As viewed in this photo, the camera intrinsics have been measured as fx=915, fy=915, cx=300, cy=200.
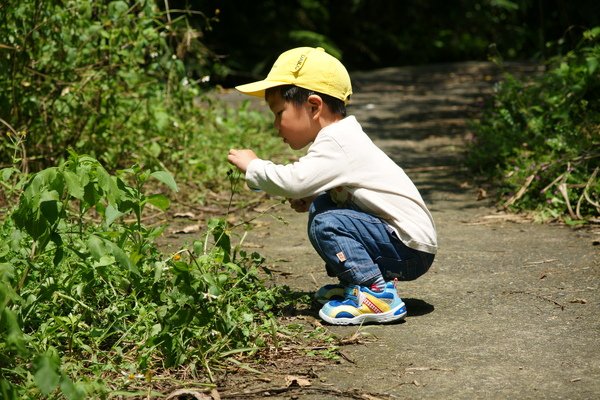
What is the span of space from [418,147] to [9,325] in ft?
18.3

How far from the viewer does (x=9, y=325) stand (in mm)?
2150

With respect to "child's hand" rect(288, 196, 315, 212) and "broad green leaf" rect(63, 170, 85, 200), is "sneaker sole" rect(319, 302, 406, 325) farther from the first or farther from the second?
"broad green leaf" rect(63, 170, 85, 200)

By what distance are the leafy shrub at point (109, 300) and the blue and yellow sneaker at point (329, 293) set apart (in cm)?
33

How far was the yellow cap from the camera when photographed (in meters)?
3.43

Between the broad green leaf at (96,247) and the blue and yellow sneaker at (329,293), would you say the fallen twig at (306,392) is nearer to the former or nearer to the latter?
the broad green leaf at (96,247)

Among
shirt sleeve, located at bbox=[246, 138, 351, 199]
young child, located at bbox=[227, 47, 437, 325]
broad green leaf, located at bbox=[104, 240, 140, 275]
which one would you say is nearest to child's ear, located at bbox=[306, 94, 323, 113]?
young child, located at bbox=[227, 47, 437, 325]

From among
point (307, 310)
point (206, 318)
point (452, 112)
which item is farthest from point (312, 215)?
point (452, 112)

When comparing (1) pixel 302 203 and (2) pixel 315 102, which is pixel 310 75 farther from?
(1) pixel 302 203

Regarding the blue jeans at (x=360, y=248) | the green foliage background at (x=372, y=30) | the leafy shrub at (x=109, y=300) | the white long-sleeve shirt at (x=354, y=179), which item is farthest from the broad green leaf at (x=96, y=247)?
the green foliage background at (x=372, y=30)

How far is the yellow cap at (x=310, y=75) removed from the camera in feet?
11.3

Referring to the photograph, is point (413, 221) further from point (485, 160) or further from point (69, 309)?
point (485, 160)

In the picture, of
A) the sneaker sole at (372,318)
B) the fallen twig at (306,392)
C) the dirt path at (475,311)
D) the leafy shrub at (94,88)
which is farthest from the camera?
the leafy shrub at (94,88)

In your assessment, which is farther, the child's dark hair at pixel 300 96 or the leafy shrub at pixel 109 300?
the child's dark hair at pixel 300 96

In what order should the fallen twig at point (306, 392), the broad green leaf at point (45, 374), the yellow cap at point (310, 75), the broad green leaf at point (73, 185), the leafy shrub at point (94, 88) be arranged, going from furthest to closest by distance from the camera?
the leafy shrub at point (94, 88) → the yellow cap at point (310, 75) → the fallen twig at point (306, 392) → the broad green leaf at point (73, 185) → the broad green leaf at point (45, 374)
